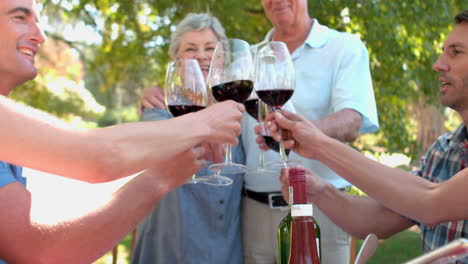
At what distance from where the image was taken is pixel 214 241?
2.55m

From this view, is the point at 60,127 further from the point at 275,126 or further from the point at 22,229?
the point at 275,126

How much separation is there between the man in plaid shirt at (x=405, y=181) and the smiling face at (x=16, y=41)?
3.48ft

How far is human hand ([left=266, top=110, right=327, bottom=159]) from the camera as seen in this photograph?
192cm

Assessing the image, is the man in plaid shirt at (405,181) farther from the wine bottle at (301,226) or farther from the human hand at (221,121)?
the wine bottle at (301,226)

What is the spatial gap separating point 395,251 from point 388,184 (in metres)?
4.90

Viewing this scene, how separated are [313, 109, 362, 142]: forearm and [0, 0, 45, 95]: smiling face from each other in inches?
52.7

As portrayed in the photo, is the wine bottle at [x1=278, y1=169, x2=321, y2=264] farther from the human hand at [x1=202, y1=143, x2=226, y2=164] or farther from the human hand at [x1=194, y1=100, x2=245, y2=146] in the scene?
the human hand at [x1=202, y1=143, x2=226, y2=164]

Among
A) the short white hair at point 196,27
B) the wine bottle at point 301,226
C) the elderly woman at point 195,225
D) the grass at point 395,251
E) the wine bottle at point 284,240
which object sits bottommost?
the grass at point 395,251

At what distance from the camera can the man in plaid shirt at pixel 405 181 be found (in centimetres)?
187

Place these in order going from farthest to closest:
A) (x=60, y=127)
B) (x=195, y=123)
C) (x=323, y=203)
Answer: (x=323, y=203) < (x=195, y=123) < (x=60, y=127)

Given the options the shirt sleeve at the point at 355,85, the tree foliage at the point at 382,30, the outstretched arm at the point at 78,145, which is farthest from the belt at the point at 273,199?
the tree foliage at the point at 382,30

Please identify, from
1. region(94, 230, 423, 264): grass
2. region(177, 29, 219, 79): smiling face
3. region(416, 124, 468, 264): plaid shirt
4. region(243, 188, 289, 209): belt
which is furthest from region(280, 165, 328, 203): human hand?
region(94, 230, 423, 264): grass

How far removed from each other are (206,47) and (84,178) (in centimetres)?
162

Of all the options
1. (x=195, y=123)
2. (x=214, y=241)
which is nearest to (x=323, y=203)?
(x=214, y=241)
